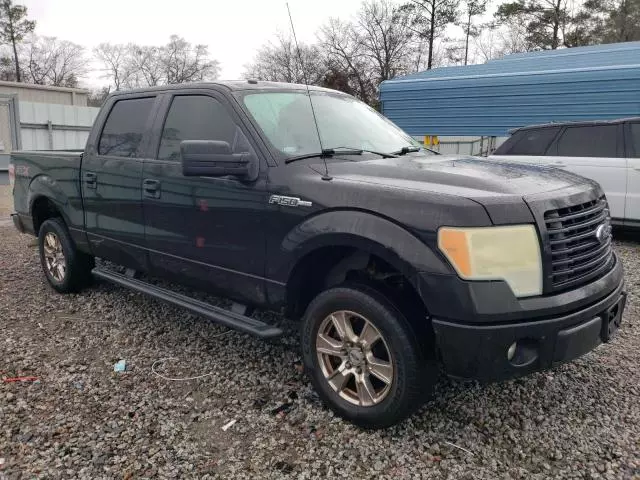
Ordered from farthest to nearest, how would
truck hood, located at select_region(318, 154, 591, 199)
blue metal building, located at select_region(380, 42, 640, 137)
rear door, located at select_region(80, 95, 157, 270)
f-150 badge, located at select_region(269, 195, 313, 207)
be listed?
blue metal building, located at select_region(380, 42, 640, 137)
rear door, located at select_region(80, 95, 157, 270)
f-150 badge, located at select_region(269, 195, 313, 207)
truck hood, located at select_region(318, 154, 591, 199)

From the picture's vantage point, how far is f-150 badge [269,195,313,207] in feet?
9.96

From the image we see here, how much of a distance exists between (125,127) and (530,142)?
236 inches

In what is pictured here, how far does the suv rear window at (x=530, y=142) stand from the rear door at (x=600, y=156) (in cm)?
17

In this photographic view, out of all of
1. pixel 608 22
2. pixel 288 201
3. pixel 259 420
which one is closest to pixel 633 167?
pixel 288 201

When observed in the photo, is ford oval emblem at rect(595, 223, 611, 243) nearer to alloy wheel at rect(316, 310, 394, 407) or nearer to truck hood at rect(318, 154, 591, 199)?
truck hood at rect(318, 154, 591, 199)

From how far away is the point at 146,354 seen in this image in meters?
3.91

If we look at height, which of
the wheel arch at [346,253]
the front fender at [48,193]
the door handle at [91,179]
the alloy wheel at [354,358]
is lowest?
the alloy wheel at [354,358]

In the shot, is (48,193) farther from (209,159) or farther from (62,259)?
(209,159)

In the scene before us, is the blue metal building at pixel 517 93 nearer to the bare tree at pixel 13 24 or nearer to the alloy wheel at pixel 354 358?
the alloy wheel at pixel 354 358

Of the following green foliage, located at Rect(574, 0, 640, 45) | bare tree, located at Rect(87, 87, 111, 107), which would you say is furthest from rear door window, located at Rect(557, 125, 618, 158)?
bare tree, located at Rect(87, 87, 111, 107)

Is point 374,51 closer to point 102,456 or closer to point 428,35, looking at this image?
point 428,35

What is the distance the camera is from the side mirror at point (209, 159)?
311 cm

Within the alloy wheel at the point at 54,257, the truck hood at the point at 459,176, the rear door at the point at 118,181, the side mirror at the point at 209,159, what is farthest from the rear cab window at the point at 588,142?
the alloy wheel at the point at 54,257

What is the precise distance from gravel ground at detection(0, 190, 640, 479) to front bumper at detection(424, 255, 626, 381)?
502 millimetres
